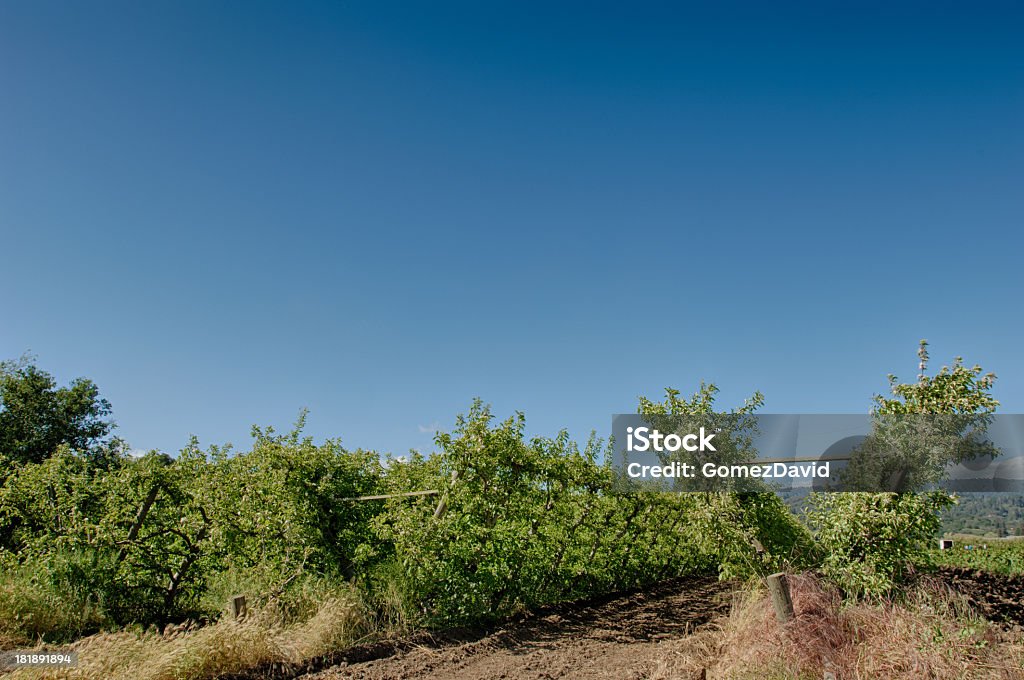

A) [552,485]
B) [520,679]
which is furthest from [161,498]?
[520,679]

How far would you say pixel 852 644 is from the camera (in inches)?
213

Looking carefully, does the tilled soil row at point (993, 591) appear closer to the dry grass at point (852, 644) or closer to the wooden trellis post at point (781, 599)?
the dry grass at point (852, 644)

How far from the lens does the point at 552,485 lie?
29.1 feet

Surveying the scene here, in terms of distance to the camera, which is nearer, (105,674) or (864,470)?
(105,674)

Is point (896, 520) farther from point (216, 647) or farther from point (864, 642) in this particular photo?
point (216, 647)

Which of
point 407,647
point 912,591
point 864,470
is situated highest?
point 864,470

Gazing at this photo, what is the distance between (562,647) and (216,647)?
3.44 m

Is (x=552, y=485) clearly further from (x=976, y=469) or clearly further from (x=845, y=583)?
(x=976, y=469)

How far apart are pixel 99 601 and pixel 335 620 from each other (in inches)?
146

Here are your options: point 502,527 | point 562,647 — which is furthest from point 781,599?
point 502,527

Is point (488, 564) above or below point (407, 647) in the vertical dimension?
above

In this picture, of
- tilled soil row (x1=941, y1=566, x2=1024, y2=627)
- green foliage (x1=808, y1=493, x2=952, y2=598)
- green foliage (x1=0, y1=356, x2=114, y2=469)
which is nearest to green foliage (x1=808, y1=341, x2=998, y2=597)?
green foliage (x1=808, y1=493, x2=952, y2=598)

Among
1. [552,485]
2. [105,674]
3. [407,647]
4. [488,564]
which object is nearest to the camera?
[105,674]

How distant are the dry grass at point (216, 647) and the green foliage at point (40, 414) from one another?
1948 centimetres
